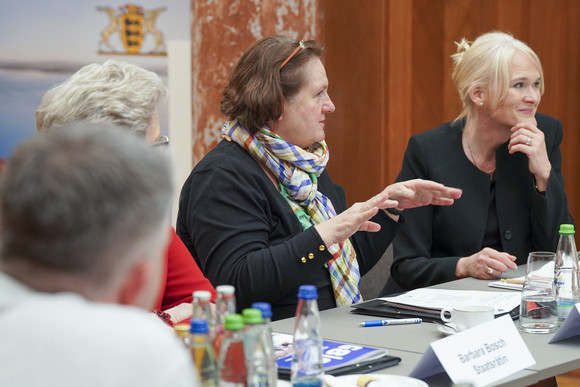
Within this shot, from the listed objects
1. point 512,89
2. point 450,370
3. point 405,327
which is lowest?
point 405,327

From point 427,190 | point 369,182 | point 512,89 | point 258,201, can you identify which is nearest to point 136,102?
point 258,201

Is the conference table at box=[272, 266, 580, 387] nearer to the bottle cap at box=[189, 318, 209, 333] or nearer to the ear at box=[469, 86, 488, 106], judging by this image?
the bottle cap at box=[189, 318, 209, 333]

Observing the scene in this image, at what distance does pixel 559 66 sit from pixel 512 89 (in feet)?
5.77

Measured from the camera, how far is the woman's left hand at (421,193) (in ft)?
8.05

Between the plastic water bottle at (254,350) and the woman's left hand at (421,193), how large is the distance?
125 centimetres

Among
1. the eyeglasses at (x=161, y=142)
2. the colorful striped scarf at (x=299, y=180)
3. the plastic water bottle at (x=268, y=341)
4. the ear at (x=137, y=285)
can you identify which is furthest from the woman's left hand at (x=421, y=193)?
the ear at (x=137, y=285)

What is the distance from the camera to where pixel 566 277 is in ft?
6.79

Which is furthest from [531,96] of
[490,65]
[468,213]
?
[468,213]

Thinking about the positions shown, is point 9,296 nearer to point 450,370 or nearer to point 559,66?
point 450,370

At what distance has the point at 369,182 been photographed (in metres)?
4.47

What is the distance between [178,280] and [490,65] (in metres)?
1.61

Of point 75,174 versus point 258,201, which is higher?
point 75,174

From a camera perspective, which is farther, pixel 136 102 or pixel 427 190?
pixel 427 190

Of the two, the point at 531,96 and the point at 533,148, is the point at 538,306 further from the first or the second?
the point at 531,96
